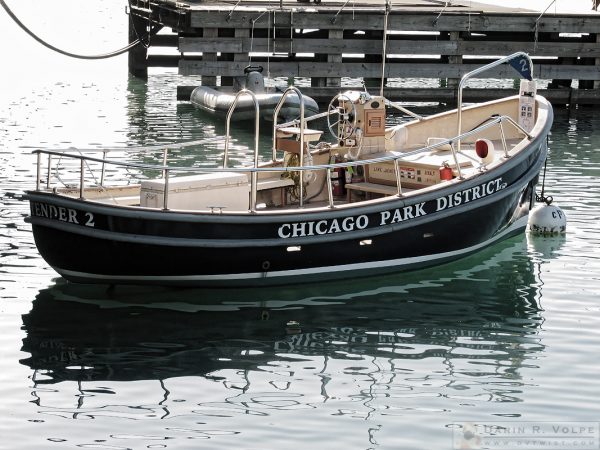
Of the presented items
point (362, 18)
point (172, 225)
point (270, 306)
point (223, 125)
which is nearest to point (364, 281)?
point (270, 306)

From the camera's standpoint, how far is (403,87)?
3534cm

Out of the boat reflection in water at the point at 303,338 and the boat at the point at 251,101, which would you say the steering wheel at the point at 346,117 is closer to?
the boat reflection in water at the point at 303,338

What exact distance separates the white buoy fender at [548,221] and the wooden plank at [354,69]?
1321 centimetres

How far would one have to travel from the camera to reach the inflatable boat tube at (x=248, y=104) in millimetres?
29188

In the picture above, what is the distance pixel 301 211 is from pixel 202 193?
51.8 inches

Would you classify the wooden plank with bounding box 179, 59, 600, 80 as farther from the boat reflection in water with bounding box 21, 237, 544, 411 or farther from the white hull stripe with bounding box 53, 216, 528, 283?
the boat reflection in water with bounding box 21, 237, 544, 411

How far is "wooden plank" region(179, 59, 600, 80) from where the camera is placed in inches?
1293

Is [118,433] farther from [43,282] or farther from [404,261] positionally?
[404,261]

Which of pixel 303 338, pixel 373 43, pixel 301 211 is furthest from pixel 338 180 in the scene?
pixel 373 43

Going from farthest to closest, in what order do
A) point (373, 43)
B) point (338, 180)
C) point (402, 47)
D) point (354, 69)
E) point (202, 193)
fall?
point (402, 47)
point (373, 43)
point (354, 69)
point (338, 180)
point (202, 193)

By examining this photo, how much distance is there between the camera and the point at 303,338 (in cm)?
1512

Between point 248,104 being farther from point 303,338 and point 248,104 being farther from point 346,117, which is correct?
point 303,338

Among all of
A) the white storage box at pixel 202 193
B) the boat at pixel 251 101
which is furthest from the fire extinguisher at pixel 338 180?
the boat at pixel 251 101

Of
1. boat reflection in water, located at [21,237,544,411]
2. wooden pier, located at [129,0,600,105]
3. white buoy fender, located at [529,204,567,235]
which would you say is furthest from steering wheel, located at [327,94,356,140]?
wooden pier, located at [129,0,600,105]
